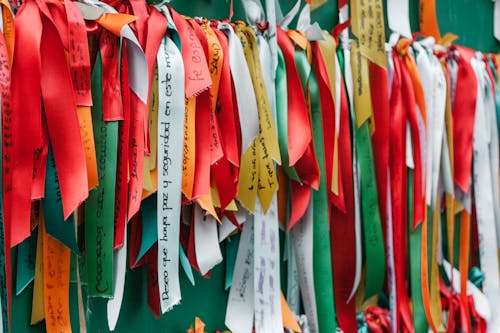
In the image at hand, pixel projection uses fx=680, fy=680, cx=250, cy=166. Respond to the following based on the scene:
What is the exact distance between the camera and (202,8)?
3.09 ft

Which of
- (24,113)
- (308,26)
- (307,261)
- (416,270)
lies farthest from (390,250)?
(24,113)

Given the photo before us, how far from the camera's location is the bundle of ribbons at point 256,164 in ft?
2.42

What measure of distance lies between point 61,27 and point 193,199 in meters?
0.26

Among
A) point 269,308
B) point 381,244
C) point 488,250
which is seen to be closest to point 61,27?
point 269,308

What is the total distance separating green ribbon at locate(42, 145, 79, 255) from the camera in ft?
2.45

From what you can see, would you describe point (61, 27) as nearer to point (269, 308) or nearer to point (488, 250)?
point (269, 308)

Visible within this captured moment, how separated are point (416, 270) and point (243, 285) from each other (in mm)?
324

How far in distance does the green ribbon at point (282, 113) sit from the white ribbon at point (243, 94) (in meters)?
0.07

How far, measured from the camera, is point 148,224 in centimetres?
84

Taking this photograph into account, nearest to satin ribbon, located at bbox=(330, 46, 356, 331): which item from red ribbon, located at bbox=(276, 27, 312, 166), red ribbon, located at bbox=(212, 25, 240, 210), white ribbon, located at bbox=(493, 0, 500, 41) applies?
red ribbon, located at bbox=(276, 27, 312, 166)

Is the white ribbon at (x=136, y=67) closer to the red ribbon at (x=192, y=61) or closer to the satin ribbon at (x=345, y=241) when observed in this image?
the red ribbon at (x=192, y=61)

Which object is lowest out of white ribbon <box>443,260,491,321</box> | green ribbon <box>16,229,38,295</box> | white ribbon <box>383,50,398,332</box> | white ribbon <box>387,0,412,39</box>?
white ribbon <box>443,260,491,321</box>

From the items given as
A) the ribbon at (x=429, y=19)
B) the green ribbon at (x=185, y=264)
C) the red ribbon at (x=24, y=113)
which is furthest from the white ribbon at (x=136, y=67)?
the ribbon at (x=429, y=19)

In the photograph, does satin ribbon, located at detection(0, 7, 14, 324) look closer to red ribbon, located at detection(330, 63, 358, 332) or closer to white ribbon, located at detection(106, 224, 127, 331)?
white ribbon, located at detection(106, 224, 127, 331)
